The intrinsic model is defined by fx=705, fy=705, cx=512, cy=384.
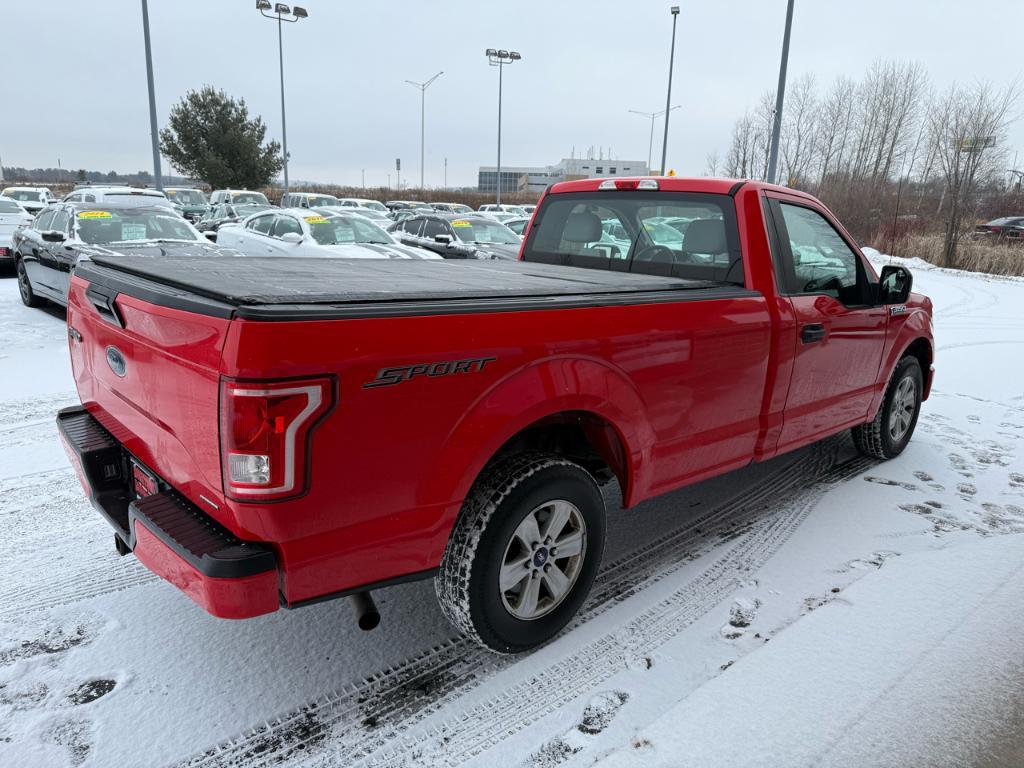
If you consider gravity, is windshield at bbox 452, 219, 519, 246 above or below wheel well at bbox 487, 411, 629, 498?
above

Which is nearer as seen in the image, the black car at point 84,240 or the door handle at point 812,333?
the door handle at point 812,333

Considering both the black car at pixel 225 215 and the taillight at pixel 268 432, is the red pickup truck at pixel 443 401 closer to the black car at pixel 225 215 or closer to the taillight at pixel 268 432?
the taillight at pixel 268 432

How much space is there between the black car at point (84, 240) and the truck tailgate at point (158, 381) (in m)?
6.68

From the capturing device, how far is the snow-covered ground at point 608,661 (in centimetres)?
241

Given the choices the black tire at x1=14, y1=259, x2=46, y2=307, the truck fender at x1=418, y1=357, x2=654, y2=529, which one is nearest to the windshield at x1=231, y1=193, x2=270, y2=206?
the black tire at x1=14, y1=259, x2=46, y2=307

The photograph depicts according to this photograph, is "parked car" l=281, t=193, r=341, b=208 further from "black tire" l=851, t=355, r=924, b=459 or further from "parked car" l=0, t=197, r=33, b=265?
"black tire" l=851, t=355, r=924, b=459

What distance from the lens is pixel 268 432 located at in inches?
78.4

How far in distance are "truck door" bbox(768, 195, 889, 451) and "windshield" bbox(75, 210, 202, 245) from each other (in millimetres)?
8826

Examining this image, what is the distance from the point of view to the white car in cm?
1246

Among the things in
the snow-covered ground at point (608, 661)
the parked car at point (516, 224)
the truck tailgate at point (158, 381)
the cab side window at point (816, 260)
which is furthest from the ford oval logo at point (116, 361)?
the parked car at point (516, 224)

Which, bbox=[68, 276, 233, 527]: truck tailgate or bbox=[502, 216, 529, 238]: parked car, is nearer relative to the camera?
bbox=[68, 276, 233, 527]: truck tailgate

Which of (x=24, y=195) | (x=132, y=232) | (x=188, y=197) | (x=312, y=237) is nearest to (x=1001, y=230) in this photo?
(x=312, y=237)

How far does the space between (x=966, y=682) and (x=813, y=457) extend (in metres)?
2.78

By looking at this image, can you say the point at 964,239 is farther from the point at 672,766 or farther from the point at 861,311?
the point at 672,766
